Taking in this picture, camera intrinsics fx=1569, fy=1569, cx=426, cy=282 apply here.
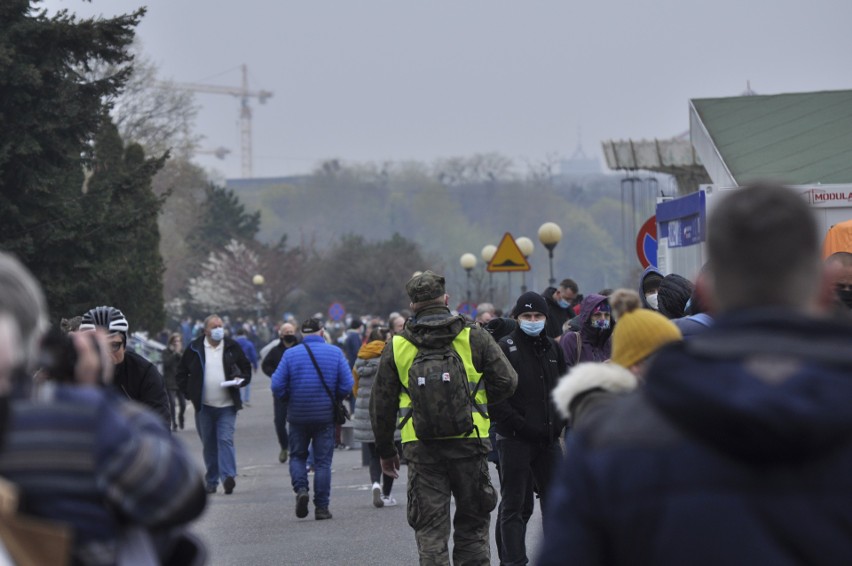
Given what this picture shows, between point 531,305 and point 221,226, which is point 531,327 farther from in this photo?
point 221,226

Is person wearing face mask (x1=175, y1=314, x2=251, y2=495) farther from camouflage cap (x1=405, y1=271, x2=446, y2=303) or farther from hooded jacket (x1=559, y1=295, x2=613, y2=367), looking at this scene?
camouflage cap (x1=405, y1=271, x2=446, y2=303)

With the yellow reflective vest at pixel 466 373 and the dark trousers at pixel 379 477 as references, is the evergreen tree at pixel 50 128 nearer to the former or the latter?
the dark trousers at pixel 379 477

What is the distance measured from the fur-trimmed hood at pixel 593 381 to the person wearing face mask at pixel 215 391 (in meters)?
12.3

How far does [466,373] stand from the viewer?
8.74m

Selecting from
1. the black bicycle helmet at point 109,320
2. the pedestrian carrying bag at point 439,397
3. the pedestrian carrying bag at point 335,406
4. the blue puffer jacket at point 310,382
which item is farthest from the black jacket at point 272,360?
the pedestrian carrying bag at point 439,397

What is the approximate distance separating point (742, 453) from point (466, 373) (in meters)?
6.08

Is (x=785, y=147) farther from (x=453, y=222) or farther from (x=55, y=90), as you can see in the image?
(x=453, y=222)

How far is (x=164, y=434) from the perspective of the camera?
11.1 ft

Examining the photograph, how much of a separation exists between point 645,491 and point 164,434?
3.74ft

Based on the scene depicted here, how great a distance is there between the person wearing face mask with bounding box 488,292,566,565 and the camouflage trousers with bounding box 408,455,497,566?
0.54 m

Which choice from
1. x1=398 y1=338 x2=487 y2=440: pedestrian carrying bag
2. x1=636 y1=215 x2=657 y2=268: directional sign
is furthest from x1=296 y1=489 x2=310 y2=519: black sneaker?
x1=636 y1=215 x2=657 y2=268: directional sign

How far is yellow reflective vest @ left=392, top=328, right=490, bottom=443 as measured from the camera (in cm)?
873

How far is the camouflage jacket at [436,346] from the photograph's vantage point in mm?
8688

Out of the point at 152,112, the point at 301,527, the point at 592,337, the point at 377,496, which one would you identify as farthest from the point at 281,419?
the point at 152,112
